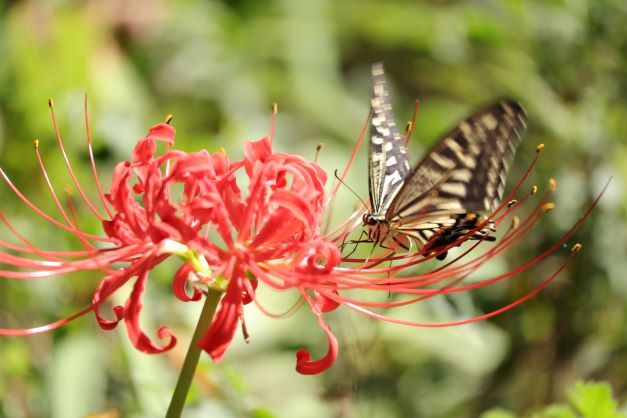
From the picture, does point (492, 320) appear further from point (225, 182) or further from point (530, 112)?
point (225, 182)

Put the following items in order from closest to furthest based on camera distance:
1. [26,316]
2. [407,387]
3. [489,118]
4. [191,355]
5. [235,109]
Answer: [191,355] < [489,118] < [26,316] < [407,387] < [235,109]

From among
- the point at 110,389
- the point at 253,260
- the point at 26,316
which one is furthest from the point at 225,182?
the point at 26,316

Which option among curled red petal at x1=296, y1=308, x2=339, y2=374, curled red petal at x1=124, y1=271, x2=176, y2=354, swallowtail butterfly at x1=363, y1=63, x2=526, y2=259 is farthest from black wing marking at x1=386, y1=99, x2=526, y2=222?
curled red petal at x1=124, y1=271, x2=176, y2=354

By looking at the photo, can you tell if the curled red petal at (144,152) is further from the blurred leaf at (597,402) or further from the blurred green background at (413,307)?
the blurred leaf at (597,402)

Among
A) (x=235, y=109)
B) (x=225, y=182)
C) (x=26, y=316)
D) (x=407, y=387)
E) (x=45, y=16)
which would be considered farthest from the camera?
(x=235, y=109)

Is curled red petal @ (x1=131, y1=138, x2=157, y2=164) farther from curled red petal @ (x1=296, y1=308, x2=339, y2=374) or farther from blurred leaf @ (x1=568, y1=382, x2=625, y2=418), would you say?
blurred leaf @ (x1=568, y1=382, x2=625, y2=418)

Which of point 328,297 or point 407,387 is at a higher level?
point 407,387

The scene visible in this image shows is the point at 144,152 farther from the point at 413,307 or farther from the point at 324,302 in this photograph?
the point at 413,307

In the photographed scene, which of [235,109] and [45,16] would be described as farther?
[235,109]
